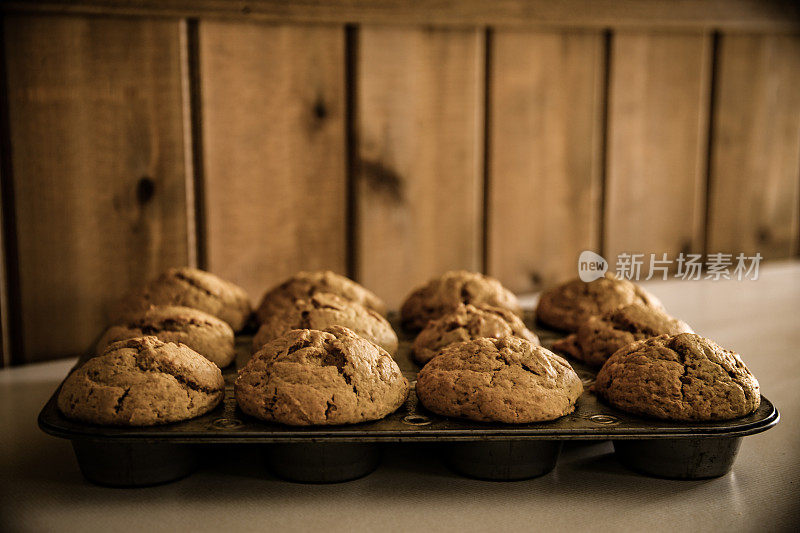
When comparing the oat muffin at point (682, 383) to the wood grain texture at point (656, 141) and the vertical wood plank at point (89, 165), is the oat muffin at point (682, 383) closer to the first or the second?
the vertical wood plank at point (89, 165)

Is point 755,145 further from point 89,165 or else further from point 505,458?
point 89,165

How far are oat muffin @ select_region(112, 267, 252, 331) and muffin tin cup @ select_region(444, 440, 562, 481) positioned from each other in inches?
24.8

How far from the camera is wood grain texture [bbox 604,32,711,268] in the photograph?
8.04ft

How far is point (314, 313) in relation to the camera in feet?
4.61

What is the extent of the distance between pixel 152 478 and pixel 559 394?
591 mm

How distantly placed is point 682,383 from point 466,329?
381 mm

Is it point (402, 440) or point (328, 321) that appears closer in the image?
point (402, 440)

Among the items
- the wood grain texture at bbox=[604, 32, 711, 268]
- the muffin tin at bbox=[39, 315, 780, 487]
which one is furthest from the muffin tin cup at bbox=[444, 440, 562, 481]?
the wood grain texture at bbox=[604, 32, 711, 268]

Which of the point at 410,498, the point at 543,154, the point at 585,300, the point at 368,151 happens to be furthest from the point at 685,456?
the point at 543,154

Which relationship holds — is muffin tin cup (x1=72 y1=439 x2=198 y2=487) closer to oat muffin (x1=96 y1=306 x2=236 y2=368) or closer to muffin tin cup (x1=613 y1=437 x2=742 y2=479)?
oat muffin (x1=96 y1=306 x2=236 y2=368)

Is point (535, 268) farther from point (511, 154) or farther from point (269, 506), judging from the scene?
point (269, 506)

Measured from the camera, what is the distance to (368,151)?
6.98 feet

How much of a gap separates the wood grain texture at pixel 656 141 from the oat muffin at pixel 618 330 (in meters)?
1.12

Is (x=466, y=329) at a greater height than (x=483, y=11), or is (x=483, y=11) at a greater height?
(x=483, y=11)
